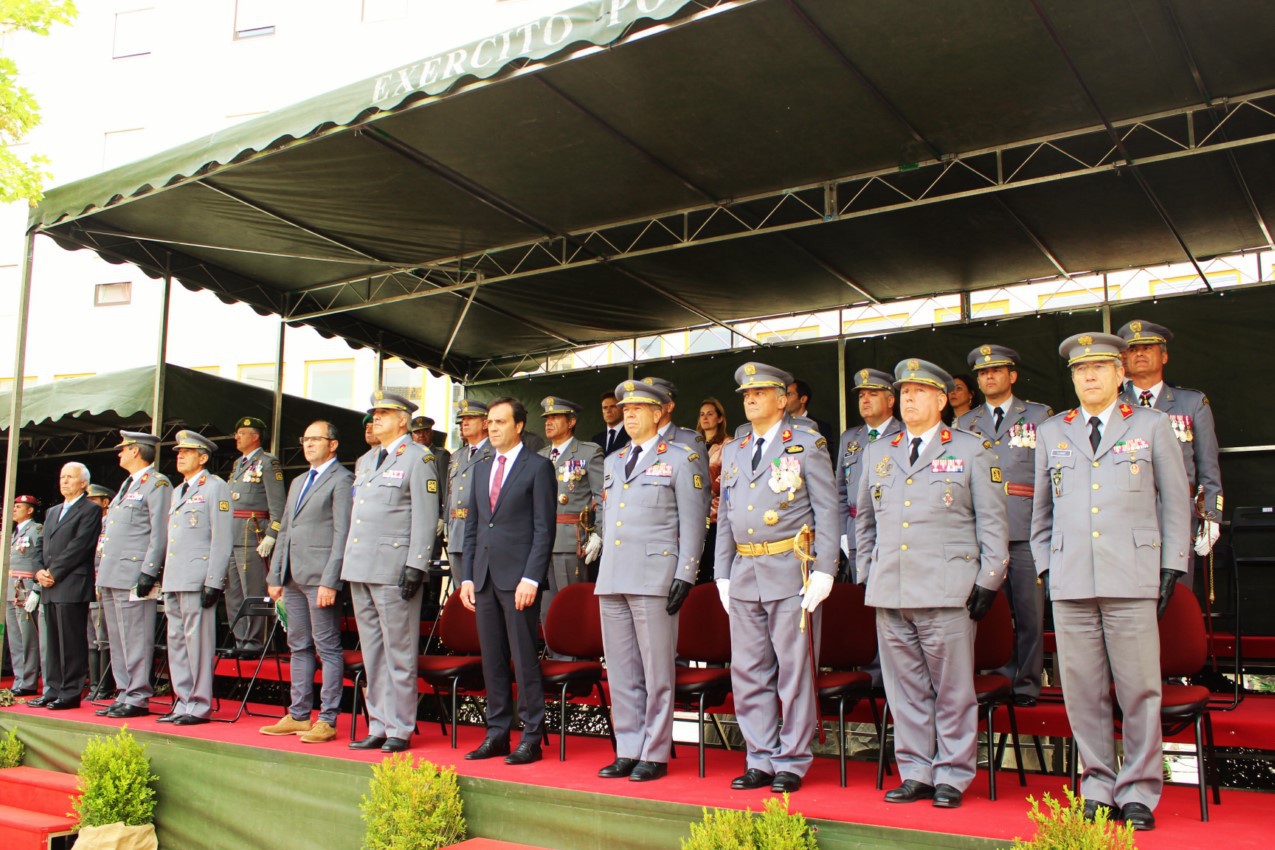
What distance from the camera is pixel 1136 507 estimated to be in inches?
149

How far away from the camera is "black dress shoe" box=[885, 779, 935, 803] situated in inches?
158

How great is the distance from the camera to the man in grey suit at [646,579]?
4703 millimetres

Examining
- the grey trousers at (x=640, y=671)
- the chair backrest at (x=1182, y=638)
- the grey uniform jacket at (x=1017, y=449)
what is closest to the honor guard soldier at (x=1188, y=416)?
the grey uniform jacket at (x=1017, y=449)

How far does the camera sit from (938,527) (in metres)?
4.20

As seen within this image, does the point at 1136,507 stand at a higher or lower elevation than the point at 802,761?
higher

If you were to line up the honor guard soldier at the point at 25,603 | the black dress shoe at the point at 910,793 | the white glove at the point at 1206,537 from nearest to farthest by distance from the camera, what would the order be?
the black dress shoe at the point at 910,793 < the white glove at the point at 1206,537 < the honor guard soldier at the point at 25,603

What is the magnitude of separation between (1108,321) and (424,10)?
47.8ft

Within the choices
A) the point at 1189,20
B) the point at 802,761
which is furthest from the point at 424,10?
the point at 802,761

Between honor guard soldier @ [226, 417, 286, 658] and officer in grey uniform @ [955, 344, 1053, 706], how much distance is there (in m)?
4.73

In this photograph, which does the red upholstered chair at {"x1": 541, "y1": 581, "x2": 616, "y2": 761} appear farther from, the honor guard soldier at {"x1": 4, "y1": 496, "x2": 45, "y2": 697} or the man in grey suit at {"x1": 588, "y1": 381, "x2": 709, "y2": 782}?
the honor guard soldier at {"x1": 4, "y1": 496, "x2": 45, "y2": 697}

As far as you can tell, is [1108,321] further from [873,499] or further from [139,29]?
[139,29]

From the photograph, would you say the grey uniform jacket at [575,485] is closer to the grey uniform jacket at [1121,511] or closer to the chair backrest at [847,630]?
the chair backrest at [847,630]

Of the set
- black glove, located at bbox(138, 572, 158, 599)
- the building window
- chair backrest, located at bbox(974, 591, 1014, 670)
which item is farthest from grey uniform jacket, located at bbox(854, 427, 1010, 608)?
the building window

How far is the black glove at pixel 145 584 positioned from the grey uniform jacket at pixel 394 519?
1878mm
